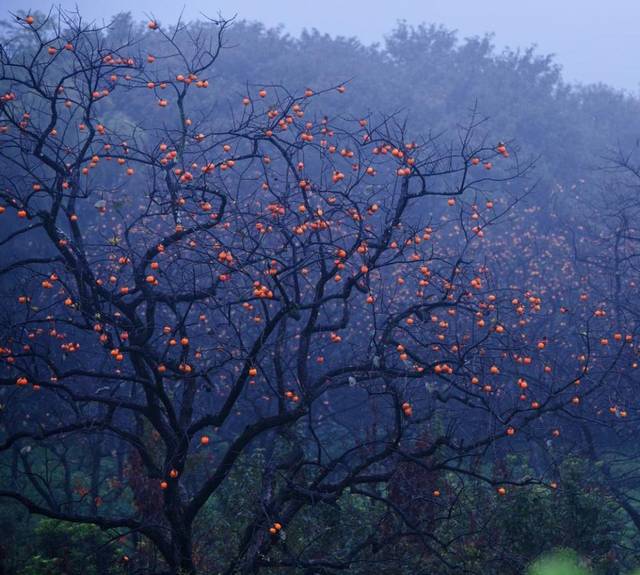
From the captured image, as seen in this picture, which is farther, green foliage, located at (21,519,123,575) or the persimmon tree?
green foliage, located at (21,519,123,575)

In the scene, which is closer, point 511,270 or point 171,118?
point 511,270

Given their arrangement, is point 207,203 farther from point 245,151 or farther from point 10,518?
point 245,151

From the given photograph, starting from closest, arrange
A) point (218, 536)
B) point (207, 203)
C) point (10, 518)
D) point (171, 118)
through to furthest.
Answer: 1. point (207, 203)
2. point (218, 536)
3. point (10, 518)
4. point (171, 118)

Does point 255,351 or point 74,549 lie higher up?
point 255,351

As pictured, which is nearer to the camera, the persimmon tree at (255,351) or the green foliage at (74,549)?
the persimmon tree at (255,351)

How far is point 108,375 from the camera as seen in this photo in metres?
6.86

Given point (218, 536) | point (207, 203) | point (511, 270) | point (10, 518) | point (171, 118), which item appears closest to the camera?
point (207, 203)

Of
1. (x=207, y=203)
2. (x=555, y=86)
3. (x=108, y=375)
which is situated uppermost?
(x=555, y=86)

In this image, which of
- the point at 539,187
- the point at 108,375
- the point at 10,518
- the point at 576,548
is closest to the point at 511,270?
the point at 539,187

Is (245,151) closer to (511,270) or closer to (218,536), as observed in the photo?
(511,270)

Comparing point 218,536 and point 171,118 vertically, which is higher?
point 171,118

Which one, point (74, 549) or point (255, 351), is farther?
point (74, 549)

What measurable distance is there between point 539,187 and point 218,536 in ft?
57.6

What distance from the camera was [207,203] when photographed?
24.7ft
